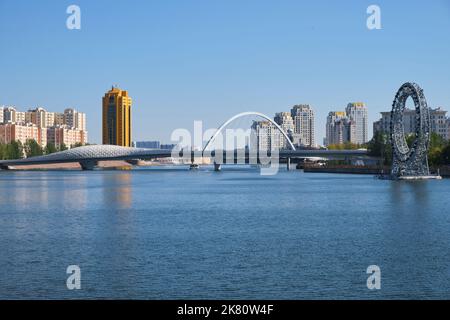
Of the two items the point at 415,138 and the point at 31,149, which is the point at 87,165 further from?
the point at 415,138

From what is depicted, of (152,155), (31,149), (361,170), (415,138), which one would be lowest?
(361,170)

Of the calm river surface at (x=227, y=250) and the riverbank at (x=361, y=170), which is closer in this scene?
the calm river surface at (x=227, y=250)

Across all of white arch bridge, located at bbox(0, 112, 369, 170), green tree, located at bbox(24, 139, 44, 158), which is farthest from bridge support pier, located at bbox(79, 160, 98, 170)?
green tree, located at bbox(24, 139, 44, 158)

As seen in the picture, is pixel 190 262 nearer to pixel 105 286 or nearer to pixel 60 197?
pixel 105 286

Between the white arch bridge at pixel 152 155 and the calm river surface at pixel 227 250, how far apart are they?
217 feet

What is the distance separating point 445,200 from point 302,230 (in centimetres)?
1904

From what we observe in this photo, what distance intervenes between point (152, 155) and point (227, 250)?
320 feet

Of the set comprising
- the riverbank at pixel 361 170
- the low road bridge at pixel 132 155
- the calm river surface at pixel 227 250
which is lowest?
the calm river surface at pixel 227 250

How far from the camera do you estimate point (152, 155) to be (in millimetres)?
121812

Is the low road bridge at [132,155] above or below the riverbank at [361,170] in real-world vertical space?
above

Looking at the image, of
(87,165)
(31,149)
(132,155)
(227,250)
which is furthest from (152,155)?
(227,250)

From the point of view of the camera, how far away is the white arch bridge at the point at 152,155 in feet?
366

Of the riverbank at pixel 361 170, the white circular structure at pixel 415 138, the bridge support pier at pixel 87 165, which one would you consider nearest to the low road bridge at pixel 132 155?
the bridge support pier at pixel 87 165

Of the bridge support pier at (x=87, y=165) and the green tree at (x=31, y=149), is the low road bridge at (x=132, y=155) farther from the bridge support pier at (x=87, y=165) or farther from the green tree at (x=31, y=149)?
the green tree at (x=31, y=149)
